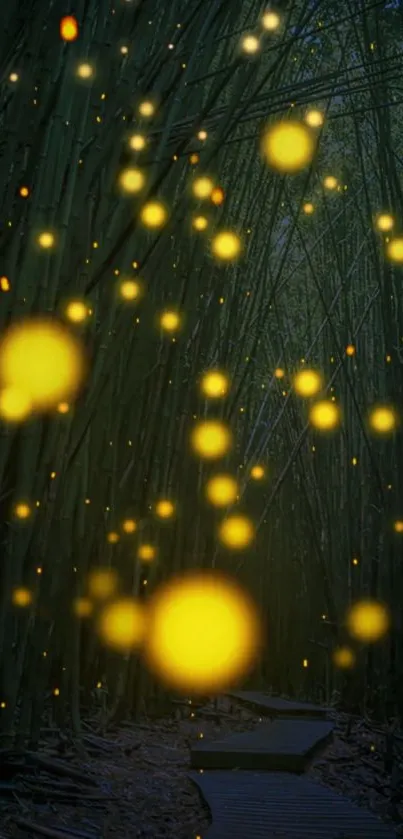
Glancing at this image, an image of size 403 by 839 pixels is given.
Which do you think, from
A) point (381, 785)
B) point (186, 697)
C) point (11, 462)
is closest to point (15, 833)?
point (11, 462)

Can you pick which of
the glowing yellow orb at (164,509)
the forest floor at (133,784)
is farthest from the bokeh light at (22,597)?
the glowing yellow orb at (164,509)

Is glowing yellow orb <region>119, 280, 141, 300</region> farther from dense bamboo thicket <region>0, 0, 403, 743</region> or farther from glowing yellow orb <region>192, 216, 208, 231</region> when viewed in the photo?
glowing yellow orb <region>192, 216, 208, 231</region>

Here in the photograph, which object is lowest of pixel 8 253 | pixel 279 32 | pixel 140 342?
pixel 8 253

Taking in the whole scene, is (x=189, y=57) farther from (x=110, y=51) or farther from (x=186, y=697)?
(x=186, y=697)

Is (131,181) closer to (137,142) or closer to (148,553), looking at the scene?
(137,142)

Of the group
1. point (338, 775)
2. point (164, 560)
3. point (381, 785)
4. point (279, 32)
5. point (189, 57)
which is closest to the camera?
point (189, 57)

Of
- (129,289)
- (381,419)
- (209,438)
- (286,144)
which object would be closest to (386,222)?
(286,144)

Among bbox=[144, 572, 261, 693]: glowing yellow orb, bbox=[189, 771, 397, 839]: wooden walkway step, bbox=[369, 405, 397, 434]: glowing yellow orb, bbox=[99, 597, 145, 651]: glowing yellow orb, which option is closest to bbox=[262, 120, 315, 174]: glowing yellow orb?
bbox=[369, 405, 397, 434]: glowing yellow orb

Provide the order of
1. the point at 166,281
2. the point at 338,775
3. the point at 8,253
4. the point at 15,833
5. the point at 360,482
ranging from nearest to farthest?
the point at 15,833
the point at 8,253
the point at 338,775
the point at 166,281
the point at 360,482
